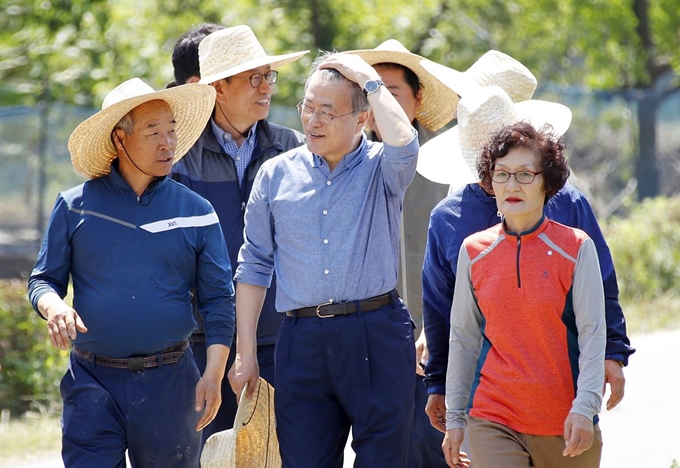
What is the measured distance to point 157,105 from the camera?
480cm

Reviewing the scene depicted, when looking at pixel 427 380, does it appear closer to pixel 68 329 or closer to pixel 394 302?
pixel 394 302

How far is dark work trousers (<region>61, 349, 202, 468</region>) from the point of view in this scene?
4.45 meters

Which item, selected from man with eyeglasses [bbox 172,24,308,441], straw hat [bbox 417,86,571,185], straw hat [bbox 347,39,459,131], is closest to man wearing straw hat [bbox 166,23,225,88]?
man with eyeglasses [bbox 172,24,308,441]

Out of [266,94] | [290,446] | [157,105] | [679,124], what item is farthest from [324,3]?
[290,446]

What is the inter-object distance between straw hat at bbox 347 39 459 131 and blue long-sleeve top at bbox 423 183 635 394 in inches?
41.2

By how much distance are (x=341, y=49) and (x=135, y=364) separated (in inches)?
356

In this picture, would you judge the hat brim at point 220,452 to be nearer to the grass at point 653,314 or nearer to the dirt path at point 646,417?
the dirt path at point 646,417

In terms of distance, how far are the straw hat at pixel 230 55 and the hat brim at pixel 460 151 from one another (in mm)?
1216

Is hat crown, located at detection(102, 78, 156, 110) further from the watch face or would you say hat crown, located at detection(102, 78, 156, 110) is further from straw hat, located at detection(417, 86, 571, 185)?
straw hat, located at detection(417, 86, 571, 185)

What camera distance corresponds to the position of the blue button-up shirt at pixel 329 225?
14.2 ft

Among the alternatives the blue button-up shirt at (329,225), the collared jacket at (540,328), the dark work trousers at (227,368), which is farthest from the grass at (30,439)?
the collared jacket at (540,328)

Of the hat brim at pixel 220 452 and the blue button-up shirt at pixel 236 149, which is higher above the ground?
the blue button-up shirt at pixel 236 149

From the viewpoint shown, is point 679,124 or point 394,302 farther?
point 679,124

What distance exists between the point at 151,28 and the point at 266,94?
7769mm
